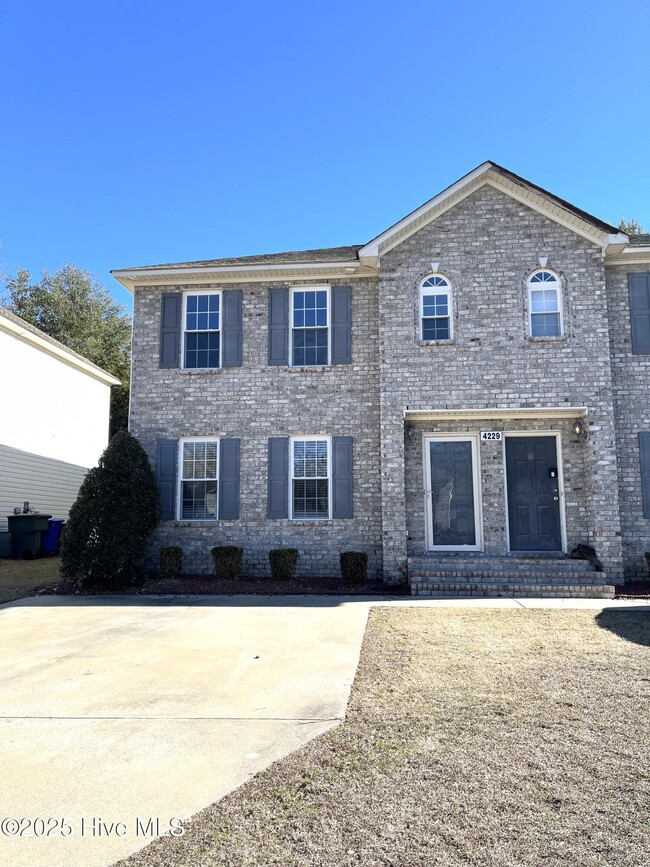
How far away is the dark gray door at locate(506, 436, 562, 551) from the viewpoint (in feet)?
37.1

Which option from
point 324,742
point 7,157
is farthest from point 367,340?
point 7,157

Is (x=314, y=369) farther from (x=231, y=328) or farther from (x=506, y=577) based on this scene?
(x=506, y=577)

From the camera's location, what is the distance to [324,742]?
12.6 ft

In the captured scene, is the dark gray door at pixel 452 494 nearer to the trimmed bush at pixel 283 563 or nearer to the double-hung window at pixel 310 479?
the double-hung window at pixel 310 479

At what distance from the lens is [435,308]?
1157 centimetres

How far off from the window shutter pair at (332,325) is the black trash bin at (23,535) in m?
8.19

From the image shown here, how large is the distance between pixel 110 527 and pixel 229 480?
7.90ft

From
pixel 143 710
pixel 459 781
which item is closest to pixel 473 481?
pixel 143 710

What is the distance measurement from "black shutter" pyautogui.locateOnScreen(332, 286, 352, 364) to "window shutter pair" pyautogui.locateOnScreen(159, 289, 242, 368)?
1895mm

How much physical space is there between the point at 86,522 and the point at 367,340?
241 inches

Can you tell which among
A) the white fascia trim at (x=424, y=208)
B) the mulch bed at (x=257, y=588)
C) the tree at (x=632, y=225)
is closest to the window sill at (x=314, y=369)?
the white fascia trim at (x=424, y=208)

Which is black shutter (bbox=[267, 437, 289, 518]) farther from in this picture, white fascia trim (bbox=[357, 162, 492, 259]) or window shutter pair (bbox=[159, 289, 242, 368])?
white fascia trim (bbox=[357, 162, 492, 259])

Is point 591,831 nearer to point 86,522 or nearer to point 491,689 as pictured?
Answer: point 491,689

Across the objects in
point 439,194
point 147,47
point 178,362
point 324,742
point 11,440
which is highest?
point 147,47
